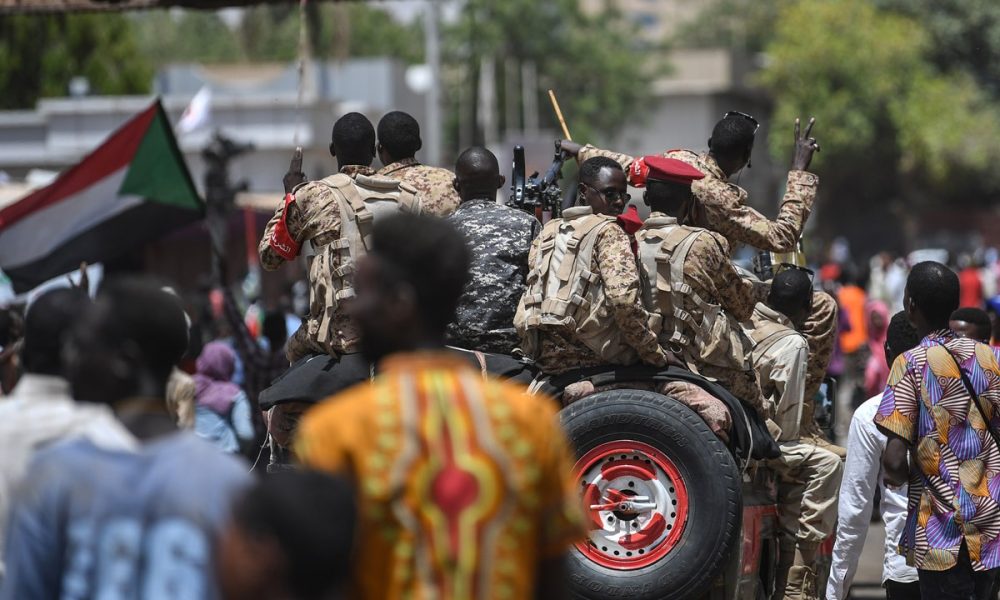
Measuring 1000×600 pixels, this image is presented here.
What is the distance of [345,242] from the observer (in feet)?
23.4

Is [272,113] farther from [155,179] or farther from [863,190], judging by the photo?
[863,190]

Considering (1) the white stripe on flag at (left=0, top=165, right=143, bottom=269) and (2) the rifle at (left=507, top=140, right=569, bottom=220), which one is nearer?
(2) the rifle at (left=507, top=140, right=569, bottom=220)

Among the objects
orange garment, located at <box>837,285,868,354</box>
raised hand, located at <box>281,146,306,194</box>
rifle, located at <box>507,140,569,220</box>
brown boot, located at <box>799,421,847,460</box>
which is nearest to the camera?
raised hand, located at <box>281,146,306,194</box>

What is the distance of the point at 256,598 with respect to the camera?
3.05 meters

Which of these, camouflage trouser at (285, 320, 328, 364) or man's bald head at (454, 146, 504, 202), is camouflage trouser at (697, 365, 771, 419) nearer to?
man's bald head at (454, 146, 504, 202)

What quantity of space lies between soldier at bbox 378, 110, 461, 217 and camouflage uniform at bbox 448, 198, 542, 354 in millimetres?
340

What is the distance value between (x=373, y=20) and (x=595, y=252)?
62113 mm

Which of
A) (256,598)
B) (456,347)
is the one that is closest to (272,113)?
(456,347)

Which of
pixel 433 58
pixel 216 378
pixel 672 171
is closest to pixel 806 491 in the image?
pixel 672 171

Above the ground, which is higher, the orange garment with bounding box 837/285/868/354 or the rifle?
the rifle

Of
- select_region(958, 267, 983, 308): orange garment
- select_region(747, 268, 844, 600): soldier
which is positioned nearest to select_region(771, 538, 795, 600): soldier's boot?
select_region(747, 268, 844, 600): soldier

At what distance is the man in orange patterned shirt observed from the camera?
10.7 feet

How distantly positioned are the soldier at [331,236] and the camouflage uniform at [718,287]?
124 centimetres

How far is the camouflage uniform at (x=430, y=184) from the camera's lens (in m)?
7.63
